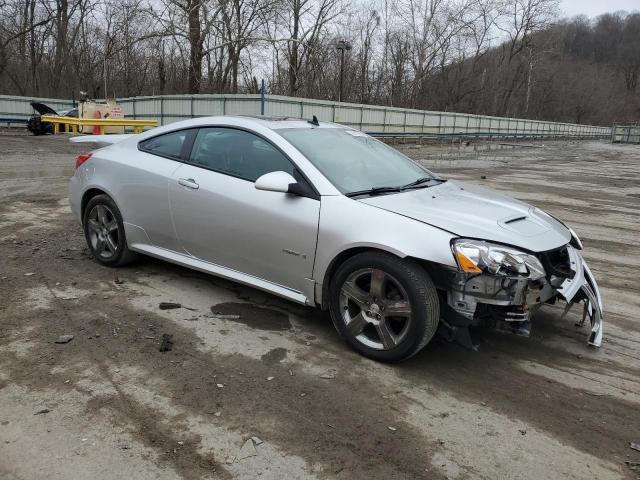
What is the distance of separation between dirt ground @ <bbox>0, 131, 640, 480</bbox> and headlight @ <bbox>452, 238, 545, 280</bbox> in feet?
2.40

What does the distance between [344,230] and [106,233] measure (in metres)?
2.80

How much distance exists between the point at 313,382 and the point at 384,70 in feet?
176

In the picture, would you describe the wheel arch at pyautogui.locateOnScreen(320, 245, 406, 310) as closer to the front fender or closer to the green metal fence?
the front fender

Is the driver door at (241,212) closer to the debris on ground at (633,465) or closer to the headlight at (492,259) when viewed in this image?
the headlight at (492,259)

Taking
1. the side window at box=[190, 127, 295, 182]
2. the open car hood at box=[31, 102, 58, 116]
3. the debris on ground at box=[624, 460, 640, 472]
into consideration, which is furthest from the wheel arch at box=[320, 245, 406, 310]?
the open car hood at box=[31, 102, 58, 116]

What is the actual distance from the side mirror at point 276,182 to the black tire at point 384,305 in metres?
0.69

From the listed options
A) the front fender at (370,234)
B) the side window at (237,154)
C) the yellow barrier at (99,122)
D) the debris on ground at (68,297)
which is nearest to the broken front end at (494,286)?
the front fender at (370,234)

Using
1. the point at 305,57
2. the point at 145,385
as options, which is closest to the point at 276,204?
the point at 145,385

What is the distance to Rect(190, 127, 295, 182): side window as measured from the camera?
4.01 metres

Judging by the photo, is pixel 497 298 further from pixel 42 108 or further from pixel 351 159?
pixel 42 108

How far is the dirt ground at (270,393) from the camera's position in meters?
2.52

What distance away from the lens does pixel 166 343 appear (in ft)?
11.9

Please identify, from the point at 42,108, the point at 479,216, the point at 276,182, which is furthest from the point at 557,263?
the point at 42,108

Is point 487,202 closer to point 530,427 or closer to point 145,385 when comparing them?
point 530,427
